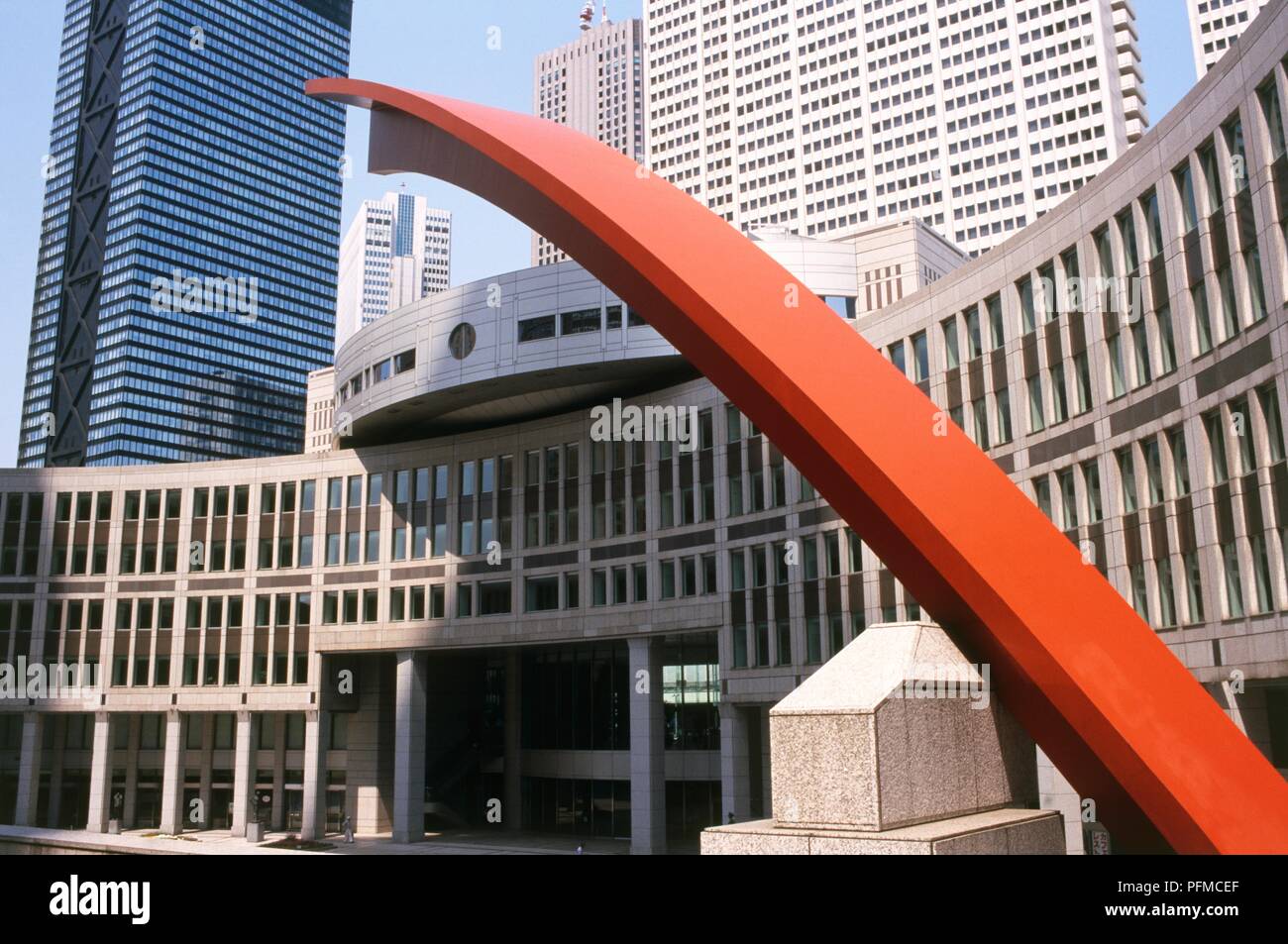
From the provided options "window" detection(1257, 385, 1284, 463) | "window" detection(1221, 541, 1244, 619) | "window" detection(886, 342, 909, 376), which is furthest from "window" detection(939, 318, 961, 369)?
Answer: "window" detection(1257, 385, 1284, 463)

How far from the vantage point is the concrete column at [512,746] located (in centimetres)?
5128

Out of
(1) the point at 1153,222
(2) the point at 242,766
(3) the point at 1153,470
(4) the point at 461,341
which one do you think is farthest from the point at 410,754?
(1) the point at 1153,222

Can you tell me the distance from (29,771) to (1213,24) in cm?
16880

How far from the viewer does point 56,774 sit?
5591 cm

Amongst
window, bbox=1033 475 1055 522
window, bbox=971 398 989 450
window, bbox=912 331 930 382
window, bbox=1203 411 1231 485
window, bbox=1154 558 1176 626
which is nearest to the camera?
window, bbox=1203 411 1231 485

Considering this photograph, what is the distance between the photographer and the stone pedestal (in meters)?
9.11

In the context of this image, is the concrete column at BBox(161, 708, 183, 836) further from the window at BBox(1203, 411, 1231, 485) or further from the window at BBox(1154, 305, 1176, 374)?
the window at BBox(1203, 411, 1231, 485)

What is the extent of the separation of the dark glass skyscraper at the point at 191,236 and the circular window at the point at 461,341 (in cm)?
9113

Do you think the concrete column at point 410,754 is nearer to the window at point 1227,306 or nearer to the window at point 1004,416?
the window at point 1004,416

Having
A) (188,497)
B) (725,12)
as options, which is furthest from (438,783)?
(725,12)

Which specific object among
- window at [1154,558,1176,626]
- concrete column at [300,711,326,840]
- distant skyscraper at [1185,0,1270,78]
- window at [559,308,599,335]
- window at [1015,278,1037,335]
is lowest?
concrete column at [300,711,326,840]

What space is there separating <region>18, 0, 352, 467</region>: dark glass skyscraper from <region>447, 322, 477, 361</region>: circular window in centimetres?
9113
